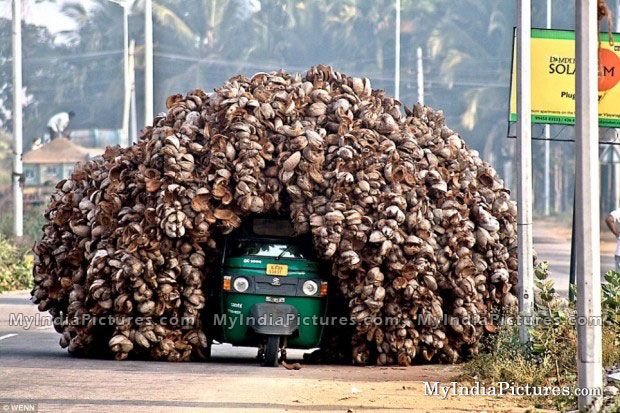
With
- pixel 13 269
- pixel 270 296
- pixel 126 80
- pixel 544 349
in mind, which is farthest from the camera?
pixel 126 80

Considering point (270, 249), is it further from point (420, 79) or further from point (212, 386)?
point (420, 79)

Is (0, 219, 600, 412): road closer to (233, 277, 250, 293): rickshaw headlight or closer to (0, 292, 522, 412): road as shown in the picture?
(0, 292, 522, 412): road

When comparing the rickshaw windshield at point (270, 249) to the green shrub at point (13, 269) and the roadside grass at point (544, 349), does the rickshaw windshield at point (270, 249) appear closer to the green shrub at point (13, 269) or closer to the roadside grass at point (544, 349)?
the roadside grass at point (544, 349)

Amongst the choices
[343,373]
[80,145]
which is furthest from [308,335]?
[80,145]

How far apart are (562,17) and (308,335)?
61.1 meters

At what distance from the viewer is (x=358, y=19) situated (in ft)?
262

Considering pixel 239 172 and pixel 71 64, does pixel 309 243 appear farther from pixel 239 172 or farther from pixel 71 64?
pixel 71 64

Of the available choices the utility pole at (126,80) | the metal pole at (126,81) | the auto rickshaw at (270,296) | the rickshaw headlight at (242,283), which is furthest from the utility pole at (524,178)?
the metal pole at (126,81)

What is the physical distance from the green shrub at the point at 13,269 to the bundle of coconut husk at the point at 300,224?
64.7ft

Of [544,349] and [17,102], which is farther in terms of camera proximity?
[17,102]

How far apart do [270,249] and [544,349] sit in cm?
362

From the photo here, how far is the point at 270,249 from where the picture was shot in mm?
19297

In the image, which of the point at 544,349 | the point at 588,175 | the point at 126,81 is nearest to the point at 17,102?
the point at 126,81

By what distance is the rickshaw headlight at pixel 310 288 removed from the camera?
1905cm
